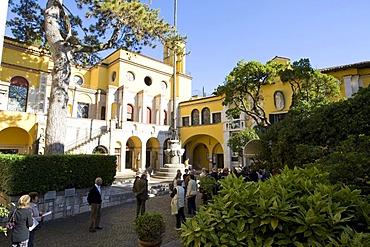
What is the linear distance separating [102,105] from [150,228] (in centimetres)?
2458

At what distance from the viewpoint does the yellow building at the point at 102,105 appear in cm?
1920

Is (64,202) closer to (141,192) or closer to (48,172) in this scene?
(48,172)

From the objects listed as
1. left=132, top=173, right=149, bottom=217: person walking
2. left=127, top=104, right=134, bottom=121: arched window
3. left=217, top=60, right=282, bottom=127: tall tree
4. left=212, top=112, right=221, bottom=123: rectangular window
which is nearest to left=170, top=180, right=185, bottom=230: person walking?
left=132, top=173, right=149, bottom=217: person walking

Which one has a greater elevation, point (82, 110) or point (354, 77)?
point (354, 77)

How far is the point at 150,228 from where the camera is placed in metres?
4.66

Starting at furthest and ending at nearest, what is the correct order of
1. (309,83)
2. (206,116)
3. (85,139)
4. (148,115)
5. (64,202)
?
1. (148,115)
2. (206,116)
3. (85,139)
4. (309,83)
5. (64,202)

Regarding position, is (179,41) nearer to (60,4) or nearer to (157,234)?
(60,4)

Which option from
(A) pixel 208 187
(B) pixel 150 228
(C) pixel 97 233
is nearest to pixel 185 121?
(A) pixel 208 187

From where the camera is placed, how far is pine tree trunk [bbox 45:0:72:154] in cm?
1041

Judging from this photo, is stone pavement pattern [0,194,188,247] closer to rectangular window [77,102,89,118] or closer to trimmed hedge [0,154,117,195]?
trimmed hedge [0,154,117,195]

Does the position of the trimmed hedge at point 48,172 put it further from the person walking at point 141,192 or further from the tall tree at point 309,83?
the tall tree at point 309,83

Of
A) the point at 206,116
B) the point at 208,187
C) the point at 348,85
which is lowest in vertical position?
the point at 208,187

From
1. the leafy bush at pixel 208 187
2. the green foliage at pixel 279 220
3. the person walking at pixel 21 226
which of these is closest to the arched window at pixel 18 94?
the leafy bush at pixel 208 187

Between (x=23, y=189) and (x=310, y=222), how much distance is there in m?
8.34
